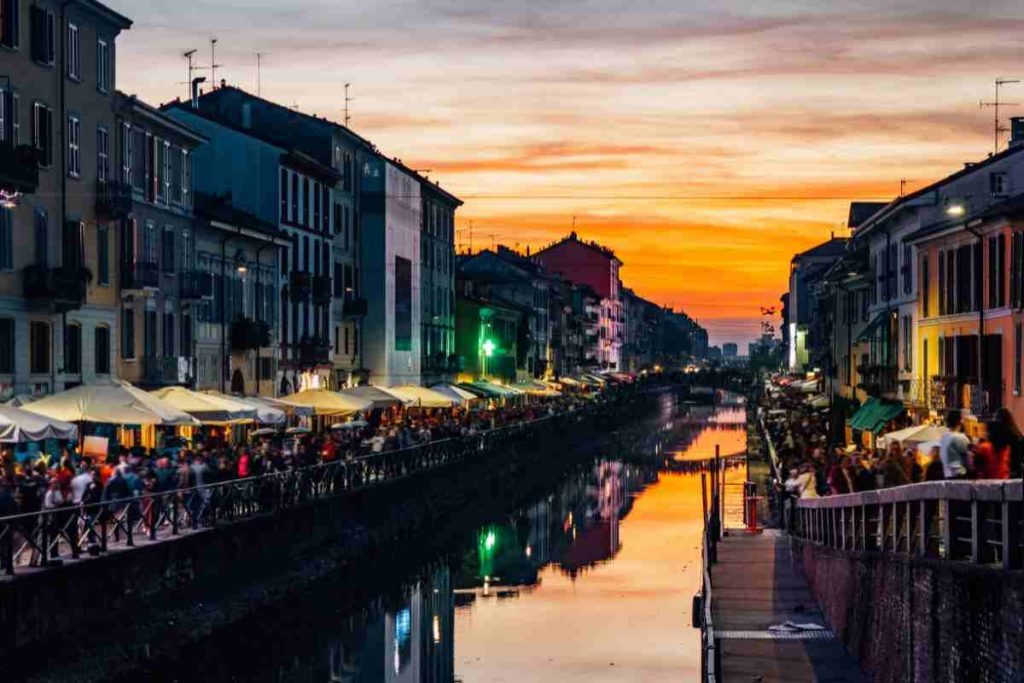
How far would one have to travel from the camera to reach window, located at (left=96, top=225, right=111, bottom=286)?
171ft

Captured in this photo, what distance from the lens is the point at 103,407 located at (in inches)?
1484

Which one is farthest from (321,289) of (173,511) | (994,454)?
(994,454)

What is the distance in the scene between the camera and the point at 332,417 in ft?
263

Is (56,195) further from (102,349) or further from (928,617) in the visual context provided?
(928,617)

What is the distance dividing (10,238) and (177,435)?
35.2 feet

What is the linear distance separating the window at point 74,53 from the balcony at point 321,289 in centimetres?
3150

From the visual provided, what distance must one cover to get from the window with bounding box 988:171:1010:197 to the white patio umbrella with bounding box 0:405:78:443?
35.3 m

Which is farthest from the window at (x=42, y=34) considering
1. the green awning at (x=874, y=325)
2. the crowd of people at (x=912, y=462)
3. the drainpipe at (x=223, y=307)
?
the green awning at (x=874, y=325)

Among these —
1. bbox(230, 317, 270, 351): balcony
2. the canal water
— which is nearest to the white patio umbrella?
the canal water

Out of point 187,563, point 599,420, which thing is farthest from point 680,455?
point 187,563

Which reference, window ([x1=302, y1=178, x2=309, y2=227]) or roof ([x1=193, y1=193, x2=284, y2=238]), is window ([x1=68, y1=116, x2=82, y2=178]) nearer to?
roof ([x1=193, y1=193, x2=284, y2=238])

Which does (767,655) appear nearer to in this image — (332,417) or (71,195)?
(71,195)

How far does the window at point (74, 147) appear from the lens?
49.2 meters

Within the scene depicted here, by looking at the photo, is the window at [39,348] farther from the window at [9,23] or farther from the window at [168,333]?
the window at [168,333]
